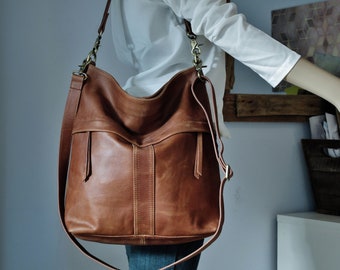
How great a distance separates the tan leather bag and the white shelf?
79 centimetres

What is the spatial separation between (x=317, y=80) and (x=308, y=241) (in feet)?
2.71

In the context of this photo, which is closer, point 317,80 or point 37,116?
point 317,80

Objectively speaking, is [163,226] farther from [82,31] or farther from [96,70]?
[82,31]

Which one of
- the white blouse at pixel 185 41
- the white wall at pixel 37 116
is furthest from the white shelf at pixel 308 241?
the white blouse at pixel 185 41

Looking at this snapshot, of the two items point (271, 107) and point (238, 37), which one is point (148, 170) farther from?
point (271, 107)

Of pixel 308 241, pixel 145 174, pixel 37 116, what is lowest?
pixel 308 241

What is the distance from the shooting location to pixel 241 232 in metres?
1.51

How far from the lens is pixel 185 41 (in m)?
0.82

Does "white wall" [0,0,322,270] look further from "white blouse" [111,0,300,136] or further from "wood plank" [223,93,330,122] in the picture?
"wood plank" [223,93,330,122]

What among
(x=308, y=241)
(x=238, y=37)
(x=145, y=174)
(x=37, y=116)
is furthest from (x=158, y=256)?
(x=308, y=241)

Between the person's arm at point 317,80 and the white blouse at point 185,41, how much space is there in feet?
0.05

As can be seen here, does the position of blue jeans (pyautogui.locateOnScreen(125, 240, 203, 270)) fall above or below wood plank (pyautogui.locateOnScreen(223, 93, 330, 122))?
below

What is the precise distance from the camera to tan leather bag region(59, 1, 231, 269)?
689 mm

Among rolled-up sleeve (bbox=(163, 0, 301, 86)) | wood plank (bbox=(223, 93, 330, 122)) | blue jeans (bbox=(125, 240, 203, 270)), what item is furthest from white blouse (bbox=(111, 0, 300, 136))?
wood plank (bbox=(223, 93, 330, 122))
